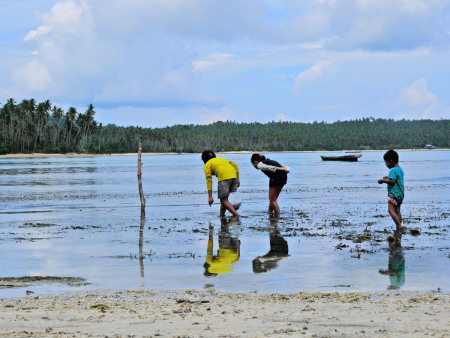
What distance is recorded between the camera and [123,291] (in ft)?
31.9

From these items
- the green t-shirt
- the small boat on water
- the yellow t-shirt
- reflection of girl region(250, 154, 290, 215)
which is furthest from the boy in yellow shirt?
the small boat on water

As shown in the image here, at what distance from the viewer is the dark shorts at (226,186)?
60.3 ft

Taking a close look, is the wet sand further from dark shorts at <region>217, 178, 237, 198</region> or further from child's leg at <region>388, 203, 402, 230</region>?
dark shorts at <region>217, 178, 237, 198</region>

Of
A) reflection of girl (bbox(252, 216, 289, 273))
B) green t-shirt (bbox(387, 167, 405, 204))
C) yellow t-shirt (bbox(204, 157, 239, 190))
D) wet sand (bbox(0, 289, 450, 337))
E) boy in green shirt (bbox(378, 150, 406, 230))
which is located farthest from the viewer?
yellow t-shirt (bbox(204, 157, 239, 190))

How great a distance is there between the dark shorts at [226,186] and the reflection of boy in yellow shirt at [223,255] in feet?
6.64

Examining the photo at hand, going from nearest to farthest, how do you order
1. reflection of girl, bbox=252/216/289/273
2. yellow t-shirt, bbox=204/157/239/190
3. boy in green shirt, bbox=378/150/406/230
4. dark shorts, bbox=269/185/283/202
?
reflection of girl, bbox=252/216/289/273 < boy in green shirt, bbox=378/150/406/230 < yellow t-shirt, bbox=204/157/239/190 < dark shorts, bbox=269/185/283/202

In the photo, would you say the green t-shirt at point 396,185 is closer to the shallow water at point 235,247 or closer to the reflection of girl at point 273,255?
the shallow water at point 235,247

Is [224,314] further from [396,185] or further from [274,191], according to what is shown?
[274,191]

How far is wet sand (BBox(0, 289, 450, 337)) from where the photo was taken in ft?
22.1

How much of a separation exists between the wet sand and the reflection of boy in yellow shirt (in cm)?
212

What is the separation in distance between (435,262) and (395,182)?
339cm

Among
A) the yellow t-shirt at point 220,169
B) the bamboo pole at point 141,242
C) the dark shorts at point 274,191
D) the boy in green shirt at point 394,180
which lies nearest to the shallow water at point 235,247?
the bamboo pole at point 141,242

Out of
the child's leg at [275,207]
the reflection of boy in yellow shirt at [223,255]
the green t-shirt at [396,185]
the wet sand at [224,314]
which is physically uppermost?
the green t-shirt at [396,185]

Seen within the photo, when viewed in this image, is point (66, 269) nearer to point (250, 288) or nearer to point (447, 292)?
point (250, 288)
